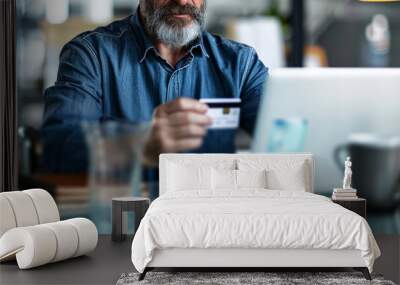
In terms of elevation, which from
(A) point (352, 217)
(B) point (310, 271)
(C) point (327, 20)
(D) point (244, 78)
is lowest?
(B) point (310, 271)

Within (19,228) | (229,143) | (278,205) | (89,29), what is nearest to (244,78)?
(229,143)

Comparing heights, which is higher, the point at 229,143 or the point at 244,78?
the point at 244,78

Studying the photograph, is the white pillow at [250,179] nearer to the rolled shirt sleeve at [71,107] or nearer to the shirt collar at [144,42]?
the shirt collar at [144,42]

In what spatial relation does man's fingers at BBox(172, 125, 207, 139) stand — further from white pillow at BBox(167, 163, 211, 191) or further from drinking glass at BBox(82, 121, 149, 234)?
white pillow at BBox(167, 163, 211, 191)

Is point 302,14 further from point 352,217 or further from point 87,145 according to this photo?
point 352,217

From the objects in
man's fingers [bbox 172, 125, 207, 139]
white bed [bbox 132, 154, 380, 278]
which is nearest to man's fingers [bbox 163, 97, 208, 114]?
man's fingers [bbox 172, 125, 207, 139]

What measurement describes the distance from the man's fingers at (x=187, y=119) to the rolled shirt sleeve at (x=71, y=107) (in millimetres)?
696

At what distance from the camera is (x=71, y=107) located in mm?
8070

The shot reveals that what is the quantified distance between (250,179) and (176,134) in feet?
3.31

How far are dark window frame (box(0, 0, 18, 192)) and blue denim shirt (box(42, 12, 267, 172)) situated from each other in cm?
33

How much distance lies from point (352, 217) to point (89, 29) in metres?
3.50

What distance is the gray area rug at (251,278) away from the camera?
5793 mm

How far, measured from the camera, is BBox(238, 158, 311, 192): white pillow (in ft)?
24.8

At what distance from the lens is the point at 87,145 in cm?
807
